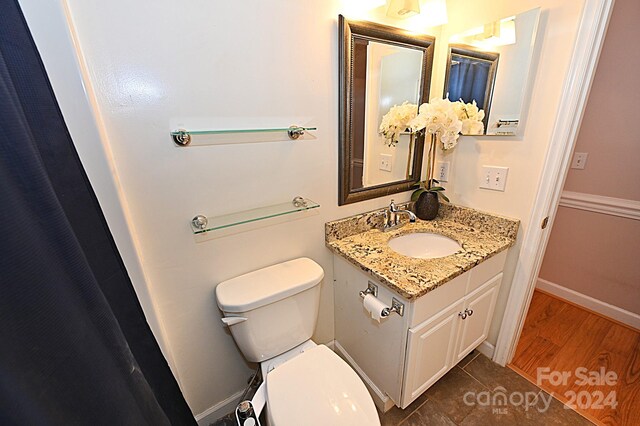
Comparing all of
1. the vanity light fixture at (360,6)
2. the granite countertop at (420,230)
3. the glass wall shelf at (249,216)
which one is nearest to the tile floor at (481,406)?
the granite countertop at (420,230)

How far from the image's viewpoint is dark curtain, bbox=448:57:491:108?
4.18ft

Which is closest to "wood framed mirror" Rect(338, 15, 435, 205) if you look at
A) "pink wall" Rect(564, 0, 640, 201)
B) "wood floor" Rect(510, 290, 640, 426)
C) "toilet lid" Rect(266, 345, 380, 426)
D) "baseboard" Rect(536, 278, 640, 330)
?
"toilet lid" Rect(266, 345, 380, 426)

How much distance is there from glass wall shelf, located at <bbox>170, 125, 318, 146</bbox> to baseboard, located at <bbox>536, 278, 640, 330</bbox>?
237cm

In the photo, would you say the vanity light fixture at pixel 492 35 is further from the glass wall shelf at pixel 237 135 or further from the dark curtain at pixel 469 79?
the glass wall shelf at pixel 237 135

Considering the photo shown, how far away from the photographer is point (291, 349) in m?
1.15

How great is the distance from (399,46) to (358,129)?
1.47 ft

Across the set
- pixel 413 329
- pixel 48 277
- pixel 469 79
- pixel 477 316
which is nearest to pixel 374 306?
pixel 413 329

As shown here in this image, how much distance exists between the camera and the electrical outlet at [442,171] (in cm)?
153

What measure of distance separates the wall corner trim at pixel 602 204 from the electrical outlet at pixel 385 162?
1502 millimetres

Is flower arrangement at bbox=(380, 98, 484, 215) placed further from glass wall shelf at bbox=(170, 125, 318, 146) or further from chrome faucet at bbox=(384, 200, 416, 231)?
glass wall shelf at bbox=(170, 125, 318, 146)

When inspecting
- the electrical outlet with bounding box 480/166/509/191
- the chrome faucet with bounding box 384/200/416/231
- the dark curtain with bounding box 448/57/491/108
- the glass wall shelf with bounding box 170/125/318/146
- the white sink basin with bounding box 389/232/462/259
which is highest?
the dark curtain with bounding box 448/57/491/108

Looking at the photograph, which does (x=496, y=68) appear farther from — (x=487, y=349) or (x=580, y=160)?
(x=487, y=349)

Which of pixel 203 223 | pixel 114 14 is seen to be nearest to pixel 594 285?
pixel 203 223

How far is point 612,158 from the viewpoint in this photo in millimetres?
1676
